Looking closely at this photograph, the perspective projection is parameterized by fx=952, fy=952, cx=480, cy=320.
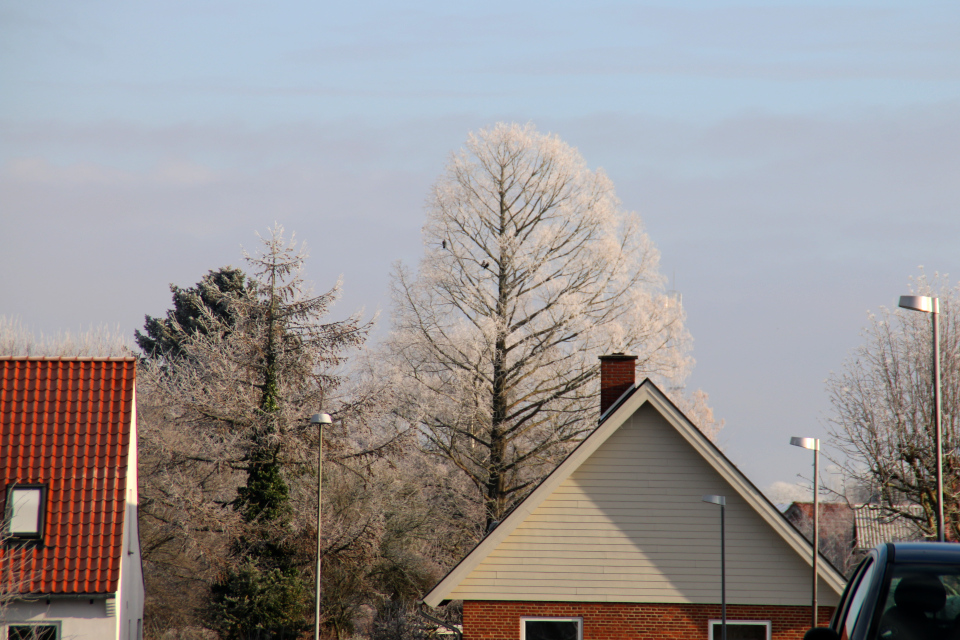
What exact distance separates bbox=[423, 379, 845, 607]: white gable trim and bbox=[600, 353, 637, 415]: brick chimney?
3.07 meters

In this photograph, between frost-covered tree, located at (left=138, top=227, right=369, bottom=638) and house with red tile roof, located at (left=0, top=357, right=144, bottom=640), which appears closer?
house with red tile roof, located at (left=0, top=357, right=144, bottom=640)

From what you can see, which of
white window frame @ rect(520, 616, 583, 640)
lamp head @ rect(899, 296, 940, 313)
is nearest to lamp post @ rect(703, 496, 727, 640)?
white window frame @ rect(520, 616, 583, 640)

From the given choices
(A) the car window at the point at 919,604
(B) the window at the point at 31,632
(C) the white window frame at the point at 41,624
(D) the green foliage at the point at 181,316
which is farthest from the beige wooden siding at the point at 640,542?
(D) the green foliage at the point at 181,316

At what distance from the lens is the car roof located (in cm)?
493

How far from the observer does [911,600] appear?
486cm

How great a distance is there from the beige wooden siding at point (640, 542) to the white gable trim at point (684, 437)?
26 centimetres

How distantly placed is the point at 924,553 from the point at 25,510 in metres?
17.5

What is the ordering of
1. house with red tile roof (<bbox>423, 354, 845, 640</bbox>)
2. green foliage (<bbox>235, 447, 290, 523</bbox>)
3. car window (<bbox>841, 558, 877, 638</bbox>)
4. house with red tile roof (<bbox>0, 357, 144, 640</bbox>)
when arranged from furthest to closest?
1. green foliage (<bbox>235, 447, 290, 523</bbox>)
2. house with red tile roof (<bbox>423, 354, 845, 640</bbox>)
3. house with red tile roof (<bbox>0, 357, 144, 640</bbox>)
4. car window (<bbox>841, 558, 877, 638</bbox>)

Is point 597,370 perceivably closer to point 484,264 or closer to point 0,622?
point 484,264

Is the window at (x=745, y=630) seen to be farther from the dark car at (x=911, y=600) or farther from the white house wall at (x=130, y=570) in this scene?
the dark car at (x=911, y=600)

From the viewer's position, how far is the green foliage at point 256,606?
2703 centimetres

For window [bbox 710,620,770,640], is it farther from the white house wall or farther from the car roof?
the car roof

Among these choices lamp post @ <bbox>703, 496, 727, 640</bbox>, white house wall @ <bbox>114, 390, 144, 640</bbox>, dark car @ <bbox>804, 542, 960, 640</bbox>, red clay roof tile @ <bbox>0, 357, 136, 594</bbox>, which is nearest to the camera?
dark car @ <bbox>804, 542, 960, 640</bbox>

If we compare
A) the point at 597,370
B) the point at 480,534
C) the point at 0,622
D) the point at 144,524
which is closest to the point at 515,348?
the point at 597,370
